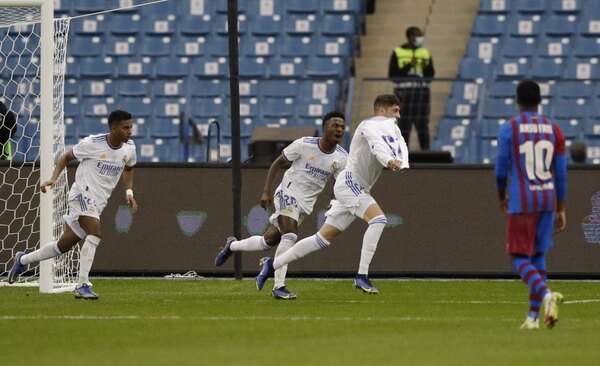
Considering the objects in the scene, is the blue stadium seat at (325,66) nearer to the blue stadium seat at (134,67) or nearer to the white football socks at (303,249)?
the blue stadium seat at (134,67)

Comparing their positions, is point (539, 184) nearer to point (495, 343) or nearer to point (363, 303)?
point (495, 343)

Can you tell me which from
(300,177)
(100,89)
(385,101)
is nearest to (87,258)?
(300,177)

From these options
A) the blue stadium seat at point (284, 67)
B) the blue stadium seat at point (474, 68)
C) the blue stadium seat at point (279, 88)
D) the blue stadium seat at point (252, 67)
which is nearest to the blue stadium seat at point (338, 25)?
the blue stadium seat at point (284, 67)

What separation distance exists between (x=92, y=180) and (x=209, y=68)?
10575mm

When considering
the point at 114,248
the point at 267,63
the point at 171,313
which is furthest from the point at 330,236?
the point at 267,63

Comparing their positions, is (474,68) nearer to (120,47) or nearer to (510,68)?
(510,68)

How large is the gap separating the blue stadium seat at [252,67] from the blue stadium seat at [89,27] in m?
2.81

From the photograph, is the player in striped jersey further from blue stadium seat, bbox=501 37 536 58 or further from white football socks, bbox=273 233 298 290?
blue stadium seat, bbox=501 37 536 58

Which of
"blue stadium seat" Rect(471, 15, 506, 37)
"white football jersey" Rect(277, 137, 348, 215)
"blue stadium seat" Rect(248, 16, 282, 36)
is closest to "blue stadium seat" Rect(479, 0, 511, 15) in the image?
"blue stadium seat" Rect(471, 15, 506, 37)

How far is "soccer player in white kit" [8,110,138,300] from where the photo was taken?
46.3ft

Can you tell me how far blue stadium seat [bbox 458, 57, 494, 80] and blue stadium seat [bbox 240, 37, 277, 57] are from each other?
3281mm

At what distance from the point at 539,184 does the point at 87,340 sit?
133 inches

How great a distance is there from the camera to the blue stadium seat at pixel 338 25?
25094mm

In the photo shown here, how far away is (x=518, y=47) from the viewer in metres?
24.4
